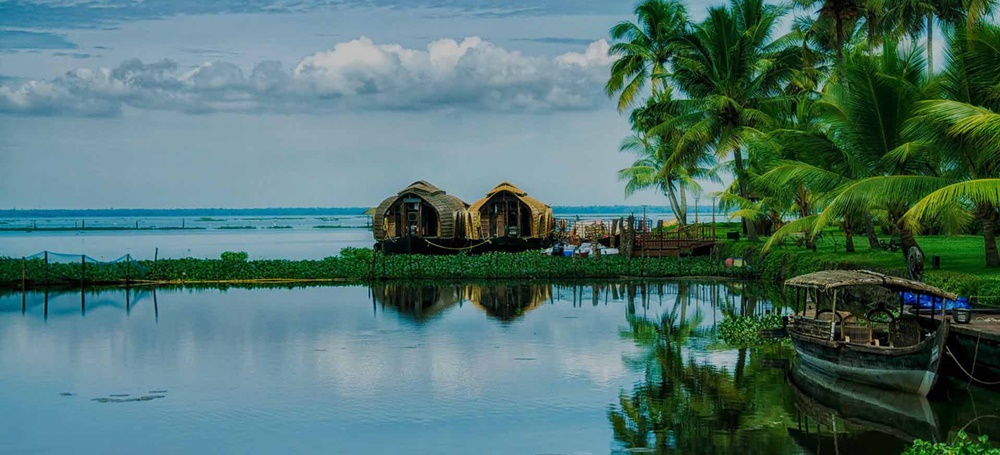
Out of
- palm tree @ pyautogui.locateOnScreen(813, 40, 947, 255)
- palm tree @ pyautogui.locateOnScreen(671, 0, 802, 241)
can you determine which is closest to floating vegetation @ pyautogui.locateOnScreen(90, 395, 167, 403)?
palm tree @ pyautogui.locateOnScreen(813, 40, 947, 255)

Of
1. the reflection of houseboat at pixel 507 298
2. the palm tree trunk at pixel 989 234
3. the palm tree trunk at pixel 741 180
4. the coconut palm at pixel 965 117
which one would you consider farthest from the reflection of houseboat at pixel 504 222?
the palm tree trunk at pixel 989 234

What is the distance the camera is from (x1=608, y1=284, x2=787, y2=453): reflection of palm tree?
11.7 metres

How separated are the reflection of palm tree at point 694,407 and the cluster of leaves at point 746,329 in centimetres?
122

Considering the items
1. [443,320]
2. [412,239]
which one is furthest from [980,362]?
[412,239]

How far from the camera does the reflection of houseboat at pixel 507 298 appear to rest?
81.0 feet

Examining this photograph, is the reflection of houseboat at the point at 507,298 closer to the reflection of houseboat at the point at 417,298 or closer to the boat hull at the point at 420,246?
the reflection of houseboat at the point at 417,298

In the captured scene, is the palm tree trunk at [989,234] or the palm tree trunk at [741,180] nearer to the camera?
the palm tree trunk at [989,234]

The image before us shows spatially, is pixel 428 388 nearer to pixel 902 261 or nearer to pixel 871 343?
pixel 871 343

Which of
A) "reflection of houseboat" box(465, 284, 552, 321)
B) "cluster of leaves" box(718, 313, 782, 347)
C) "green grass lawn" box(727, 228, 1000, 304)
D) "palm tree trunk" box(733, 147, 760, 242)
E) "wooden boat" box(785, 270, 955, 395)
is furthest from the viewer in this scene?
"palm tree trunk" box(733, 147, 760, 242)

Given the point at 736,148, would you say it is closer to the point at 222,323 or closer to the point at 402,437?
the point at 222,323

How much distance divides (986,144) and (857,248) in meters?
12.9

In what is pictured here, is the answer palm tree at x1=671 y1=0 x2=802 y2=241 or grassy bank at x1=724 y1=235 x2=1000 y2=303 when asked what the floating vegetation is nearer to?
grassy bank at x1=724 y1=235 x2=1000 y2=303

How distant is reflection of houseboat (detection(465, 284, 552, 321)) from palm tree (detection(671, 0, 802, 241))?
6732 mm

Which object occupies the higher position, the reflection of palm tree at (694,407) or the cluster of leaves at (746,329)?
the cluster of leaves at (746,329)
